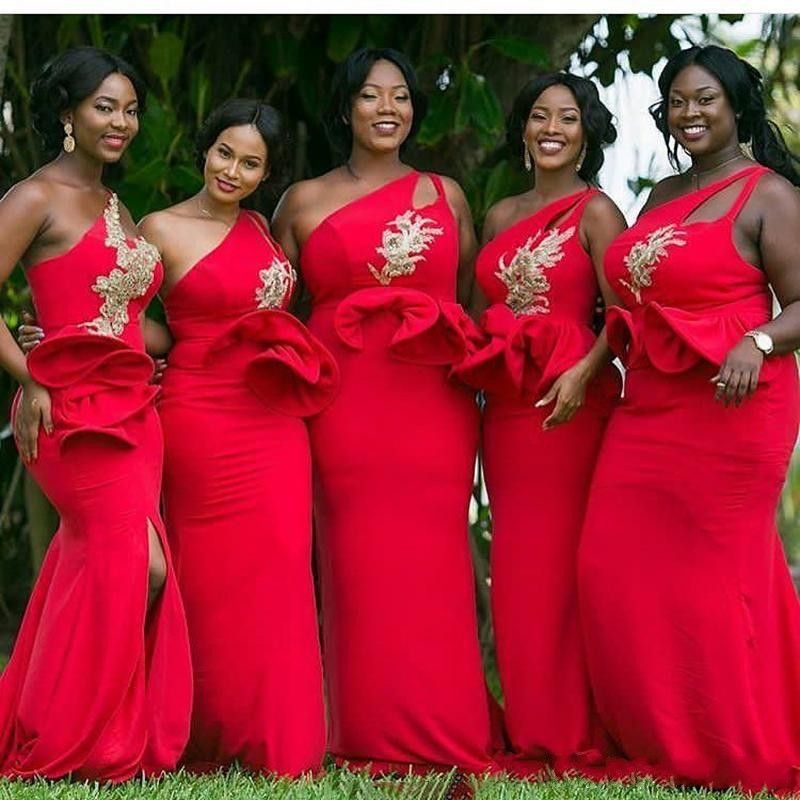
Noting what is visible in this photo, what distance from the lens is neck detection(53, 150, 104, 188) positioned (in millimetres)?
4629

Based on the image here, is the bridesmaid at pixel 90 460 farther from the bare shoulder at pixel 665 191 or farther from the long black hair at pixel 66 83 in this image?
the bare shoulder at pixel 665 191

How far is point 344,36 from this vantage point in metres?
6.27

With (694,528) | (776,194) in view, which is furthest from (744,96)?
(694,528)

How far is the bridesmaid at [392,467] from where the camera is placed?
493cm

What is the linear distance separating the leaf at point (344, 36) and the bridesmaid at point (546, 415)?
138 centimetres

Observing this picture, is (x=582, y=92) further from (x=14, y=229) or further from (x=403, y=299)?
(x=14, y=229)

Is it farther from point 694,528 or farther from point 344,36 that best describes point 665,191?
point 344,36

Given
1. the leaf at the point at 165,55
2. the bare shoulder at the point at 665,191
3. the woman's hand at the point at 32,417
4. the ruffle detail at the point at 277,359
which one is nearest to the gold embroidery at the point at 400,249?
the ruffle detail at the point at 277,359

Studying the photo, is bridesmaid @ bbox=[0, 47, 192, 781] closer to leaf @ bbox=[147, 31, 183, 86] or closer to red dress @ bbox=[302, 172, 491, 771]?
red dress @ bbox=[302, 172, 491, 771]

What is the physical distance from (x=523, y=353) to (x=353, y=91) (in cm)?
92

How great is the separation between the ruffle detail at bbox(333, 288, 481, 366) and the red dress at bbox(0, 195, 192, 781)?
61 cm

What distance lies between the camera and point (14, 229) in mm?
4465

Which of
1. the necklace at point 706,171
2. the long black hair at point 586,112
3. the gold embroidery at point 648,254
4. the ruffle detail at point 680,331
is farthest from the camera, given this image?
the long black hair at point 586,112
